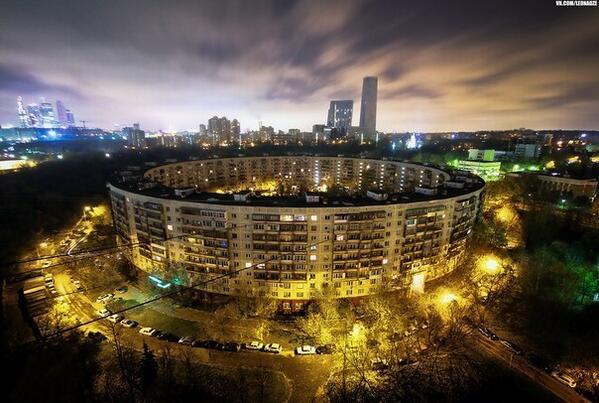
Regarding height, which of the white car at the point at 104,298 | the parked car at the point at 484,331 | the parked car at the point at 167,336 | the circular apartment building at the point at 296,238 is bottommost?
the parked car at the point at 167,336

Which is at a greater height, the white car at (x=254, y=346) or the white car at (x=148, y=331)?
the white car at (x=148, y=331)

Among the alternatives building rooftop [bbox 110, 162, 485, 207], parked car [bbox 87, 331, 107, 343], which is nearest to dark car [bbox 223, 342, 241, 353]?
parked car [bbox 87, 331, 107, 343]

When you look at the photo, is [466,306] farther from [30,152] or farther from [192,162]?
[30,152]

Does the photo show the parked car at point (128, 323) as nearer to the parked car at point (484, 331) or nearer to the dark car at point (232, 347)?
the dark car at point (232, 347)

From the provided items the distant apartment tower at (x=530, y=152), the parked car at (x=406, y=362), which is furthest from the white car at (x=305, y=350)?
the distant apartment tower at (x=530, y=152)

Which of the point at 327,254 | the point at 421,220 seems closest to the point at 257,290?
the point at 327,254

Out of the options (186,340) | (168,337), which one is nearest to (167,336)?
(168,337)
